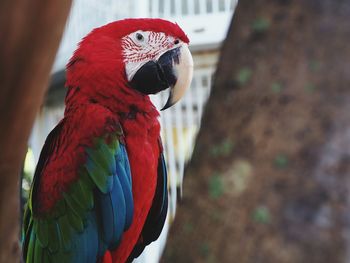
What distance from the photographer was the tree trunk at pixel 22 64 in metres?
0.64

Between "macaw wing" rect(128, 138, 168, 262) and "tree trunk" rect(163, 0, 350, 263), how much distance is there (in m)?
1.13

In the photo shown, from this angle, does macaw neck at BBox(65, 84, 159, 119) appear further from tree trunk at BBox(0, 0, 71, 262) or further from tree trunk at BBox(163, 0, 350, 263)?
tree trunk at BBox(163, 0, 350, 263)

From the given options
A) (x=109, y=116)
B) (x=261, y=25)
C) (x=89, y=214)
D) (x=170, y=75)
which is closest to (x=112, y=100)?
(x=109, y=116)

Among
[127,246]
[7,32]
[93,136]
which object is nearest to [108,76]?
[93,136]

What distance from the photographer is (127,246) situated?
154 centimetres

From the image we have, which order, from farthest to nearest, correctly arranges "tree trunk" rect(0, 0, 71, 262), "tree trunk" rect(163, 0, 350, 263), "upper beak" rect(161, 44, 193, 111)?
"upper beak" rect(161, 44, 193, 111)
"tree trunk" rect(0, 0, 71, 262)
"tree trunk" rect(163, 0, 350, 263)

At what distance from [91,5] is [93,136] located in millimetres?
1655

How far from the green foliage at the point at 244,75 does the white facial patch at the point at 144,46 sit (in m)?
1.08

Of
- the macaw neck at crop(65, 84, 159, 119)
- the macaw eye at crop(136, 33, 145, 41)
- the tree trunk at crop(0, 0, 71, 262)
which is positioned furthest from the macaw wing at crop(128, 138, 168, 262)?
the tree trunk at crop(0, 0, 71, 262)

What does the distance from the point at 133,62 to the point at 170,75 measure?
0.10 meters

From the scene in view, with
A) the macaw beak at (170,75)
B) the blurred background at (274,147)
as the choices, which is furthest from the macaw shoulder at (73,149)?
the blurred background at (274,147)

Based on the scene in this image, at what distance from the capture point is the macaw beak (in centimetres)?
152

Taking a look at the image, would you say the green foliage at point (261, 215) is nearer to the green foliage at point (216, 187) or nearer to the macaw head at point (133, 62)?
Answer: the green foliage at point (216, 187)

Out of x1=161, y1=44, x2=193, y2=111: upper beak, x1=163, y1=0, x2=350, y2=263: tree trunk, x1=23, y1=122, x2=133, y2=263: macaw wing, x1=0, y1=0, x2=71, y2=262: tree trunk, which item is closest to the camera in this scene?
x1=163, y1=0, x2=350, y2=263: tree trunk
